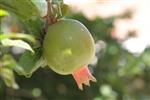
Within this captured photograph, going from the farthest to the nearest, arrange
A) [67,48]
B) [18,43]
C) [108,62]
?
[108,62], [18,43], [67,48]

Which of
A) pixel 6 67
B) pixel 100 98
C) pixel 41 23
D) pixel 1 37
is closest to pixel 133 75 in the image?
pixel 100 98

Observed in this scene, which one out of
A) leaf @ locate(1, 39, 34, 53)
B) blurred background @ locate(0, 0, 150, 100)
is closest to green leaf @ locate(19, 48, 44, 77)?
leaf @ locate(1, 39, 34, 53)

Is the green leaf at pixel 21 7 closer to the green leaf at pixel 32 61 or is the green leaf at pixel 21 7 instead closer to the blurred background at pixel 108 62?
the green leaf at pixel 32 61

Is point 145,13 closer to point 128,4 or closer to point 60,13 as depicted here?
point 128,4

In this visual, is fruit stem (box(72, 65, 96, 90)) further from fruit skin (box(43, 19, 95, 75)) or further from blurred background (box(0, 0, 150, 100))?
blurred background (box(0, 0, 150, 100))

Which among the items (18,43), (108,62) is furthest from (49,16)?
(108,62)

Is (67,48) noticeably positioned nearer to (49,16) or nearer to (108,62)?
(49,16)
